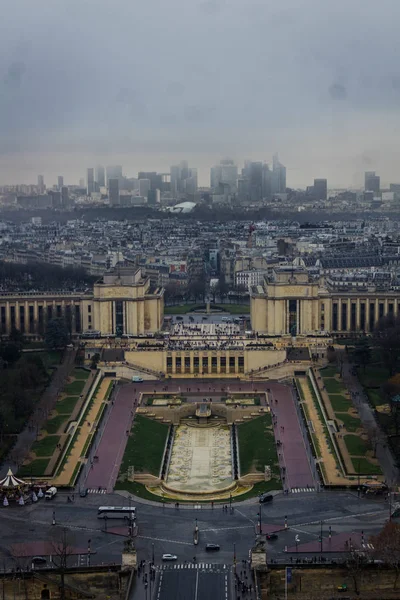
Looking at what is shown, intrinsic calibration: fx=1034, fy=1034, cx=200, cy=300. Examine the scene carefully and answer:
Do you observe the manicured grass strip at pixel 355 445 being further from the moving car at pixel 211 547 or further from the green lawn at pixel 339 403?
the moving car at pixel 211 547

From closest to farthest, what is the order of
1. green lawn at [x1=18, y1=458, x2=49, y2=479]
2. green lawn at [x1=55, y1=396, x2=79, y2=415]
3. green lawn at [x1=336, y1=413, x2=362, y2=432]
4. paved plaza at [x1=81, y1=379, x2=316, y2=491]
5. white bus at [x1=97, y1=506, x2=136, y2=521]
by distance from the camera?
white bus at [x1=97, y1=506, x2=136, y2=521]
green lawn at [x1=18, y1=458, x2=49, y2=479]
paved plaza at [x1=81, y1=379, x2=316, y2=491]
green lawn at [x1=336, y1=413, x2=362, y2=432]
green lawn at [x1=55, y1=396, x2=79, y2=415]

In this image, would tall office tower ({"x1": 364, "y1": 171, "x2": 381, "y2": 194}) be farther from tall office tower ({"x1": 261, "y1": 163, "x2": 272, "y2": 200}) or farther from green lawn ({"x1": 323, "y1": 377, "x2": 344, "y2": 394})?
green lawn ({"x1": 323, "y1": 377, "x2": 344, "y2": 394})

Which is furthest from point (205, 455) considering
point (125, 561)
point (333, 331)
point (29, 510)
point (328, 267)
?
point (328, 267)

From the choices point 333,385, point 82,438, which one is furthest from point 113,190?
point 82,438

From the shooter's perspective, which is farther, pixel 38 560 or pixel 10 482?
pixel 10 482

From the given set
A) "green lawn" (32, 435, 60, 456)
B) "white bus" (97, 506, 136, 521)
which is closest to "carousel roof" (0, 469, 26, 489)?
"white bus" (97, 506, 136, 521)

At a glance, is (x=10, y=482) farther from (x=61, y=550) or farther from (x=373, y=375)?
(x=373, y=375)
